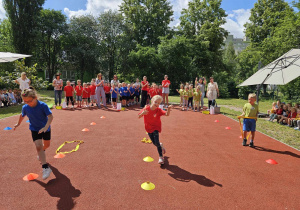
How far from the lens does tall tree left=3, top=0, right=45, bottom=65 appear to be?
31406 millimetres

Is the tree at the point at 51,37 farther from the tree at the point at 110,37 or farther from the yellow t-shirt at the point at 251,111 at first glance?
the yellow t-shirt at the point at 251,111

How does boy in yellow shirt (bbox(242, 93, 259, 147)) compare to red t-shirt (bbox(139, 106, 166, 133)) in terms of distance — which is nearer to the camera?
red t-shirt (bbox(139, 106, 166, 133))

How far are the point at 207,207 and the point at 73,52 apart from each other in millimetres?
35348

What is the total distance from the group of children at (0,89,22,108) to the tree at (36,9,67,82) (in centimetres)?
2215

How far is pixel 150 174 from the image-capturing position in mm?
4211

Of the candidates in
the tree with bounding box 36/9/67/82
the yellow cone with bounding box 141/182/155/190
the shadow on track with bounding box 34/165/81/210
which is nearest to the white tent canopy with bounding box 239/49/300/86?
the yellow cone with bounding box 141/182/155/190

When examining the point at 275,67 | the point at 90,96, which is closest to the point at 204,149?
the point at 275,67

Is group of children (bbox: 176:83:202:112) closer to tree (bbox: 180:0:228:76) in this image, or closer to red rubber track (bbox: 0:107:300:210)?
red rubber track (bbox: 0:107:300:210)

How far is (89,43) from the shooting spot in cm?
3575

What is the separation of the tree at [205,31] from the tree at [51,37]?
2178 centimetres

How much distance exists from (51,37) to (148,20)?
18.0 metres

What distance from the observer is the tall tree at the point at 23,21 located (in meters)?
31.4

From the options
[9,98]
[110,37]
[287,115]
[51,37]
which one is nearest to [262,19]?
[110,37]

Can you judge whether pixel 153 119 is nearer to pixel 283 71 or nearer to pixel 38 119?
pixel 38 119
